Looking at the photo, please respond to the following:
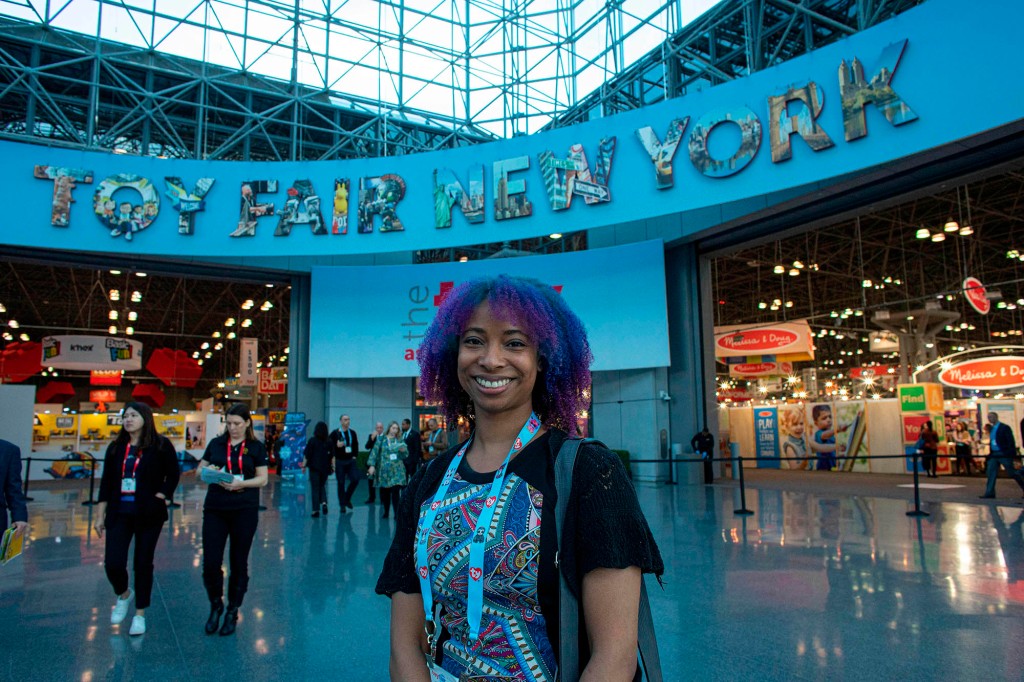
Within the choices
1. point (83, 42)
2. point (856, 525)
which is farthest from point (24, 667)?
point (83, 42)

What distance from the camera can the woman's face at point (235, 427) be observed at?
5086 mm

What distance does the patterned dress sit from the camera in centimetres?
998

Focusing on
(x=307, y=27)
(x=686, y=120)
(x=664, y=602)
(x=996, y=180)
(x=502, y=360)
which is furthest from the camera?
(x=307, y=27)

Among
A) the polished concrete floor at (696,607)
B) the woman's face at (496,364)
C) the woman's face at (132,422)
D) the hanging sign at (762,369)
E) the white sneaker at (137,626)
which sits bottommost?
the polished concrete floor at (696,607)

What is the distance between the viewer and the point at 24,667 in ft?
13.2

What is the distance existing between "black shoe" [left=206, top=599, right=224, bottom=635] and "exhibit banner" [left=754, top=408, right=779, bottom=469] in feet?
76.8

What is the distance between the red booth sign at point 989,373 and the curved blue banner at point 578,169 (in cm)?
1007

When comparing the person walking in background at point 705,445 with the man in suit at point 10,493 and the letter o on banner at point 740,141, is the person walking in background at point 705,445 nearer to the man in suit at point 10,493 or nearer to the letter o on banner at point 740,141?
the letter o on banner at point 740,141

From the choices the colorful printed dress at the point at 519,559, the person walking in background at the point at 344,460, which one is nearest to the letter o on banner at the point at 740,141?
the person walking in background at the point at 344,460

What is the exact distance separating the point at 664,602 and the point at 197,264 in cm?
1571

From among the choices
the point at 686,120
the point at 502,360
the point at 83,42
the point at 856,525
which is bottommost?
the point at 856,525

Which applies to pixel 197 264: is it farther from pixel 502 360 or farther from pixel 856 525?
pixel 502 360

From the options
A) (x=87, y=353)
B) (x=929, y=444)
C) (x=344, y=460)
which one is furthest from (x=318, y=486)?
(x=87, y=353)

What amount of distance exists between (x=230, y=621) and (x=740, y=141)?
1181 cm
